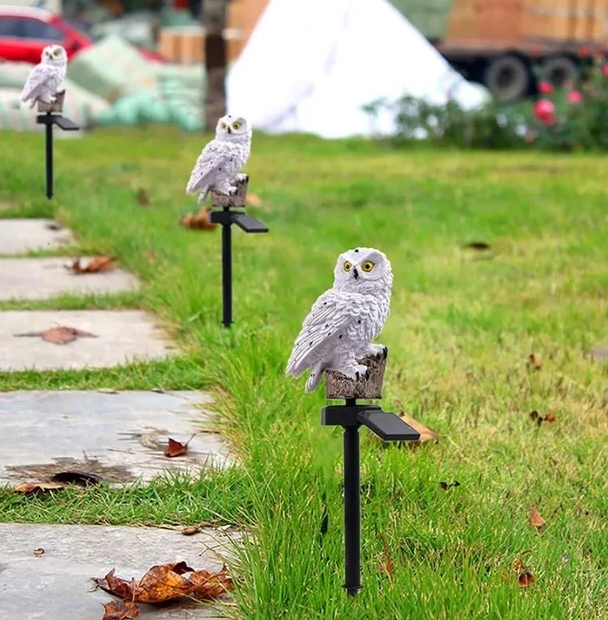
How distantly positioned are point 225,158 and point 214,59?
931cm

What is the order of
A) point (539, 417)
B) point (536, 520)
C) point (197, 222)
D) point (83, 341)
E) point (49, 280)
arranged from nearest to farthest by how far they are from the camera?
point (536, 520) → point (539, 417) → point (83, 341) → point (49, 280) → point (197, 222)

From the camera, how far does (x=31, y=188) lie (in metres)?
8.30

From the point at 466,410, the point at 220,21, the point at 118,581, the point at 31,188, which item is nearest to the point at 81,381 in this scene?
the point at 466,410

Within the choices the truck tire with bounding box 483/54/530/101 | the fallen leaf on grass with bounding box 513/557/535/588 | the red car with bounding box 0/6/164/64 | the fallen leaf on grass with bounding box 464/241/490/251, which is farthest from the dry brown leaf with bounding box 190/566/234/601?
the truck tire with bounding box 483/54/530/101

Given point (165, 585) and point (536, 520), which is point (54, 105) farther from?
point (165, 585)

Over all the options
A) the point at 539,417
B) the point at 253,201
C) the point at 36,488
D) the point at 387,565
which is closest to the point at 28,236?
the point at 253,201

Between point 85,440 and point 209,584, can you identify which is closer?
point 209,584

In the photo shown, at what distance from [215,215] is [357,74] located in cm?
1021

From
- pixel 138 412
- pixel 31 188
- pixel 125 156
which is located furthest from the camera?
pixel 125 156

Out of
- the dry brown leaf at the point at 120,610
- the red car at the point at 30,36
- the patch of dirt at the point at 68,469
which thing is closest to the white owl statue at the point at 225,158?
the patch of dirt at the point at 68,469

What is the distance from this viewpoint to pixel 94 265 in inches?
238

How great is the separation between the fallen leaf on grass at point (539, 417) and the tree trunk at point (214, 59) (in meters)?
9.55

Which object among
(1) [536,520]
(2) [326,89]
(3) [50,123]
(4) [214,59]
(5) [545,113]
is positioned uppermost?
(4) [214,59]

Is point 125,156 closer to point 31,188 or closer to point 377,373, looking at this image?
point 31,188
